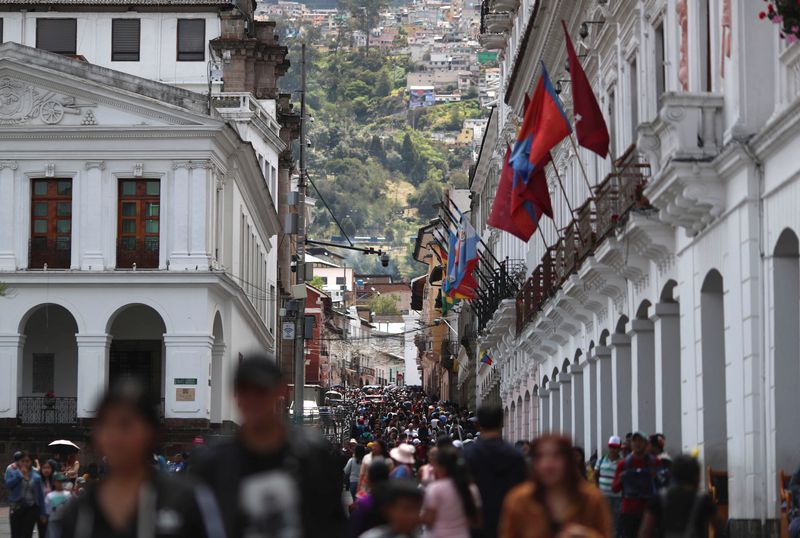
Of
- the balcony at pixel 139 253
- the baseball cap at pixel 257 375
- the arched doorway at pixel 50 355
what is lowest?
the baseball cap at pixel 257 375

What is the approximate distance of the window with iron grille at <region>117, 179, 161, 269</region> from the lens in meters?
53.1

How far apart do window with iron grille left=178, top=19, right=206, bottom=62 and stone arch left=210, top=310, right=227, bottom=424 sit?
1654 cm

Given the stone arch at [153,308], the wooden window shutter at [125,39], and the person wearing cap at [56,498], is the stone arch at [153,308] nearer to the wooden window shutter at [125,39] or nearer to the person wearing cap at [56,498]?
the wooden window shutter at [125,39]

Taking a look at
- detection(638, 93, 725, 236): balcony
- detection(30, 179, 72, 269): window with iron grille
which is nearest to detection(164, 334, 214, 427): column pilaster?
detection(30, 179, 72, 269): window with iron grille

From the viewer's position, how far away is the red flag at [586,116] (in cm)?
Answer: 2631

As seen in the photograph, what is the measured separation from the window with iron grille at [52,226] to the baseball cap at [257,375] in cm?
4589

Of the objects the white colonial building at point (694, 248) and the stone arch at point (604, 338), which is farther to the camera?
the stone arch at point (604, 338)

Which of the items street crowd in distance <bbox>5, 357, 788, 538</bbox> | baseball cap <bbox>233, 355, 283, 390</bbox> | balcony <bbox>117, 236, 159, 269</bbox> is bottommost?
street crowd in distance <bbox>5, 357, 788, 538</bbox>

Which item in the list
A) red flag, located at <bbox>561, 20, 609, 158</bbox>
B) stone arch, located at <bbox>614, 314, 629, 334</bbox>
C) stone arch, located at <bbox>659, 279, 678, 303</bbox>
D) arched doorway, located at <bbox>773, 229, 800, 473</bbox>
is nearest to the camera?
arched doorway, located at <bbox>773, 229, 800, 473</bbox>

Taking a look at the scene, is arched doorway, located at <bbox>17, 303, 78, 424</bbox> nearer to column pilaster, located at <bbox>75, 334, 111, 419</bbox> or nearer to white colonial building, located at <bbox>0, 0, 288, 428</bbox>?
white colonial building, located at <bbox>0, 0, 288, 428</bbox>

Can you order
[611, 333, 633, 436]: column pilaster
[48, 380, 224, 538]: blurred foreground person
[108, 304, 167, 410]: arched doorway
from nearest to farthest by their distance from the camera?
[48, 380, 224, 538]: blurred foreground person → [611, 333, 633, 436]: column pilaster → [108, 304, 167, 410]: arched doorway

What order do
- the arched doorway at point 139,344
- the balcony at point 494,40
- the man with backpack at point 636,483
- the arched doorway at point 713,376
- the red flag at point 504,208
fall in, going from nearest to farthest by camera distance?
the man with backpack at point 636,483, the arched doorway at point 713,376, the red flag at point 504,208, the arched doorway at point 139,344, the balcony at point 494,40

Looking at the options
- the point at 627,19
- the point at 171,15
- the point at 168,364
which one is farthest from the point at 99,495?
the point at 171,15

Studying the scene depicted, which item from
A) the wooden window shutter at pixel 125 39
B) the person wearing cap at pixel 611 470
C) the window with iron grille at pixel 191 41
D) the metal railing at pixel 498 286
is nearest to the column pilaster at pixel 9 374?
the metal railing at pixel 498 286
